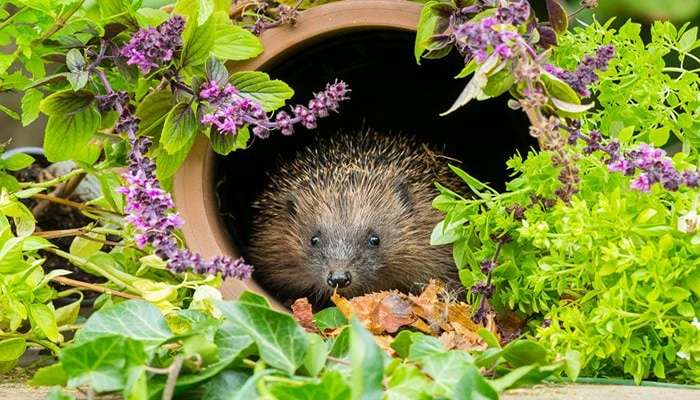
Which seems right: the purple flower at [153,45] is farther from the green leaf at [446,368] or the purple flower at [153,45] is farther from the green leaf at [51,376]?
the green leaf at [446,368]

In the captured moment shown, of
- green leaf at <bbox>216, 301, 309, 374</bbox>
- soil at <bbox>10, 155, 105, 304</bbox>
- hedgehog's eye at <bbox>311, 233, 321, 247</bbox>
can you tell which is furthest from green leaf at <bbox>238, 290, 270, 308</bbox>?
soil at <bbox>10, 155, 105, 304</bbox>

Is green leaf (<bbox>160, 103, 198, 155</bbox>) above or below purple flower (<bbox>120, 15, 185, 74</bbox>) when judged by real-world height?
below

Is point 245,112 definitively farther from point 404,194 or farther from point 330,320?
point 404,194

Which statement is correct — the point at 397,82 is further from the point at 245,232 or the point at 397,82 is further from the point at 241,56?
the point at 241,56

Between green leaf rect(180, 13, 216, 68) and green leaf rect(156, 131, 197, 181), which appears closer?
green leaf rect(180, 13, 216, 68)

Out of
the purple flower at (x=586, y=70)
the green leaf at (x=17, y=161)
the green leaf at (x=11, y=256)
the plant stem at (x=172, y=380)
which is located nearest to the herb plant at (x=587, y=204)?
the purple flower at (x=586, y=70)

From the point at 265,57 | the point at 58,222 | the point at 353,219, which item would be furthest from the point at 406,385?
the point at 58,222

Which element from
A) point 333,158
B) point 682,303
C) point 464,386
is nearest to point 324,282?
point 333,158

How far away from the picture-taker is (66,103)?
259cm

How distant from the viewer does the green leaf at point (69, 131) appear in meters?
2.62

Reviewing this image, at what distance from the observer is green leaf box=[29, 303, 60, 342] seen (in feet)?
7.66

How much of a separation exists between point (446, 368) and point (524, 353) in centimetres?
21

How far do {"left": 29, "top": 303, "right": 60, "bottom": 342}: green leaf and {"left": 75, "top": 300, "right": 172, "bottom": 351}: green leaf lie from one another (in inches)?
16.8

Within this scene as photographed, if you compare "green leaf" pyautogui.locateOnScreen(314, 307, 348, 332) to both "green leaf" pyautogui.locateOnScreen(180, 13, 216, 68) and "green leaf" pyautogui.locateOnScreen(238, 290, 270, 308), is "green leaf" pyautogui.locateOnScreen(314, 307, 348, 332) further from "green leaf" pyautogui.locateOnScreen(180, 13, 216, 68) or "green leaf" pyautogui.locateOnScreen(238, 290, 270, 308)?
"green leaf" pyautogui.locateOnScreen(180, 13, 216, 68)
